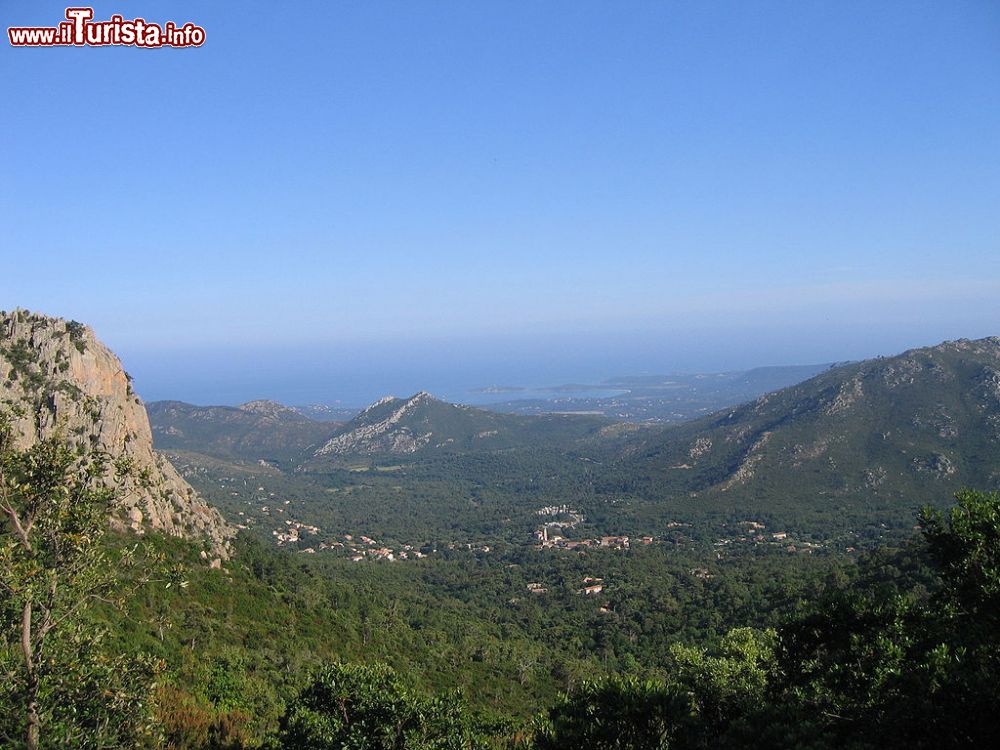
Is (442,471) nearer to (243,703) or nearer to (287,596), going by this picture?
(287,596)

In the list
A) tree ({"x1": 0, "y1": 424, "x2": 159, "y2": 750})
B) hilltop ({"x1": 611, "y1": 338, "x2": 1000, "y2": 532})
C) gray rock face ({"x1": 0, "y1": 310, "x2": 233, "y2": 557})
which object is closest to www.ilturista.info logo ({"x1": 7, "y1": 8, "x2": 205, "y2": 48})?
tree ({"x1": 0, "y1": 424, "x2": 159, "y2": 750})

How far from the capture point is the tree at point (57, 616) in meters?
9.83

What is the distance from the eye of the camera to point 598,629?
6819 cm

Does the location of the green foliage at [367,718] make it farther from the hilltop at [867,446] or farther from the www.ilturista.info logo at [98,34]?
the hilltop at [867,446]

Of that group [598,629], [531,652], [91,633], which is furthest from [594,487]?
[91,633]

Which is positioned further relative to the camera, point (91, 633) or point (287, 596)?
point (287, 596)

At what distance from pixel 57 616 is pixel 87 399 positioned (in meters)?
44.0

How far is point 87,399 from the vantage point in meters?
47.4

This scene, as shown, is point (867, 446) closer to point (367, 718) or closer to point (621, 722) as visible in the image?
point (621, 722)

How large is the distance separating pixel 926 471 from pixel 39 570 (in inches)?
4865

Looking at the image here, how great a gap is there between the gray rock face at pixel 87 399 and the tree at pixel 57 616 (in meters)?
35.3

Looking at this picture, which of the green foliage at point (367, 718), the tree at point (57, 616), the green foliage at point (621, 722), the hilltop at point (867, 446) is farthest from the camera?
the hilltop at point (867, 446)

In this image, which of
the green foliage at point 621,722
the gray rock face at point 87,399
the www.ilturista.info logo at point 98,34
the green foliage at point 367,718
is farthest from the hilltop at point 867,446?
the www.ilturista.info logo at point 98,34

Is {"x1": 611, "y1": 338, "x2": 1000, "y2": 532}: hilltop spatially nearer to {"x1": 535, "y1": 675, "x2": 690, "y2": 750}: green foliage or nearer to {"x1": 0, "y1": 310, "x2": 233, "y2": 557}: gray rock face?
{"x1": 0, "y1": 310, "x2": 233, "y2": 557}: gray rock face
